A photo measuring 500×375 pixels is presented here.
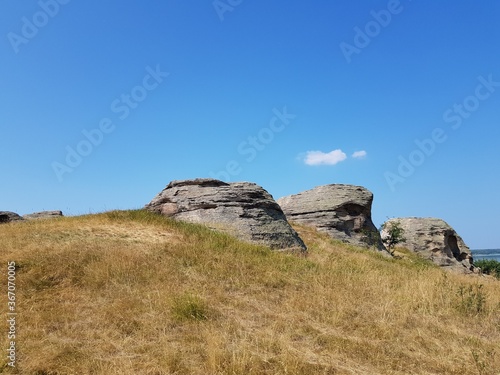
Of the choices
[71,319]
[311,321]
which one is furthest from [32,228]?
[311,321]

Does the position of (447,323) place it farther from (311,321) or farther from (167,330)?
(167,330)

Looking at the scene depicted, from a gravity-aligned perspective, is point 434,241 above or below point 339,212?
below

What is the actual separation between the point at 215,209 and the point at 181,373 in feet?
45.4

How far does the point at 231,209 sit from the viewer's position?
1872 centimetres

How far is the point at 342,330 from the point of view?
23.1 ft

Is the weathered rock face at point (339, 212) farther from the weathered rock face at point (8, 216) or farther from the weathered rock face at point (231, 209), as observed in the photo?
the weathered rock face at point (8, 216)

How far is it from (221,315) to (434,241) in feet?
119

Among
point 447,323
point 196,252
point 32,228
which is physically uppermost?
point 32,228

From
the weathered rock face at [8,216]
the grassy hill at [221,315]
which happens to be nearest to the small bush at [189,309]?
the grassy hill at [221,315]

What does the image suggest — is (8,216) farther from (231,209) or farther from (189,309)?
(189,309)

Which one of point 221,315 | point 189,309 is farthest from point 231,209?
point 189,309

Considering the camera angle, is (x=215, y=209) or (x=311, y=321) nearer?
(x=311, y=321)

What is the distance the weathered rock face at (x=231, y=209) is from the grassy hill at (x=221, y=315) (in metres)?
4.26

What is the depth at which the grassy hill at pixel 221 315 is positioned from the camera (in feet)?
18.2
